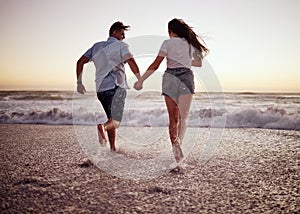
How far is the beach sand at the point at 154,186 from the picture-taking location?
2.29 meters

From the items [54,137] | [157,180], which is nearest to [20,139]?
[54,137]

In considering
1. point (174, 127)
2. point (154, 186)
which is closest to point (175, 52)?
point (174, 127)

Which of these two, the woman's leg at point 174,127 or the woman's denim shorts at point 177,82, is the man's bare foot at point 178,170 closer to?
the woman's leg at point 174,127

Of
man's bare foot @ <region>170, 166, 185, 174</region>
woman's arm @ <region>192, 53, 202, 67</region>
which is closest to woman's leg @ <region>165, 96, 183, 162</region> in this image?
man's bare foot @ <region>170, 166, 185, 174</region>

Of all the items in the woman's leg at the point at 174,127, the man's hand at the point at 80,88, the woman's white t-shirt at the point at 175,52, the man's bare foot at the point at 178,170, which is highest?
the woman's white t-shirt at the point at 175,52

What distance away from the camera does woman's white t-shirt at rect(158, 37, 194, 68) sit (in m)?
3.48

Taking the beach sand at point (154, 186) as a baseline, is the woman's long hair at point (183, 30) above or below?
above

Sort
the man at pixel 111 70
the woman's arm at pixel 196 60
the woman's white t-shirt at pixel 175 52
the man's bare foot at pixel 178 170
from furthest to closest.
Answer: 1. the man at pixel 111 70
2. the woman's arm at pixel 196 60
3. the woman's white t-shirt at pixel 175 52
4. the man's bare foot at pixel 178 170

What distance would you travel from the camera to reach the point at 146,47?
399 cm

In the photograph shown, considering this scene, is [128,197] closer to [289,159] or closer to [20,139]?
[289,159]

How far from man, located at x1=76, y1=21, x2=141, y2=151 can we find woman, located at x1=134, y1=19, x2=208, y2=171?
455 mm

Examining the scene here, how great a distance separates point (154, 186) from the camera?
2.82 metres

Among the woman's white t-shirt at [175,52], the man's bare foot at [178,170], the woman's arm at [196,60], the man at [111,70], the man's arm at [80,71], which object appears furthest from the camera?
the man's arm at [80,71]

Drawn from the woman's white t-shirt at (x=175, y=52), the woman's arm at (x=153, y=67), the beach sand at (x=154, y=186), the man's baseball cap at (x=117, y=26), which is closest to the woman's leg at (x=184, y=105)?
the woman's white t-shirt at (x=175, y=52)
